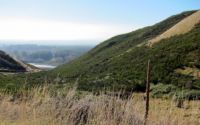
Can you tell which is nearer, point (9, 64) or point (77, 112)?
point (77, 112)

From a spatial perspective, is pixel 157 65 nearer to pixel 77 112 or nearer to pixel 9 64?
pixel 77 112

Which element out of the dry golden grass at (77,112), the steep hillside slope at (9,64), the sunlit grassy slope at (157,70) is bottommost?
the steep hillside slope at (9,64)

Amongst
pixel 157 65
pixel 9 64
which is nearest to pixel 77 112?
pixel 157 65

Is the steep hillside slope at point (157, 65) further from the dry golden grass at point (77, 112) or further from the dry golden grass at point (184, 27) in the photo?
the dry golden grass at point (77, 112)

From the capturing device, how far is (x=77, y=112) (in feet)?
29.5

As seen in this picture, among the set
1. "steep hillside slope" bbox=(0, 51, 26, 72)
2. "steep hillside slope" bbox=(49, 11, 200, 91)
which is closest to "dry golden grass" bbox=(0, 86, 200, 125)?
"steep hillside slope" bbox=(49, 11, 200, 91)

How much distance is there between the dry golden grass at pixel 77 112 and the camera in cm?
810

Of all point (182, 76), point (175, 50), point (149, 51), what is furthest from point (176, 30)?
point (182, 76)

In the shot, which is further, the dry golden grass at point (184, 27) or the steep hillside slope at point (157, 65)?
the dry golden grass at point (184, 27)

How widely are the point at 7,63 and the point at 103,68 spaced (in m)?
48.5

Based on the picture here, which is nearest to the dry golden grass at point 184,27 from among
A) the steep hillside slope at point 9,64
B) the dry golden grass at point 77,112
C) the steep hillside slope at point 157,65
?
the steep hillside slope at point 157,65

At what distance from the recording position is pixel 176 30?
208 ft

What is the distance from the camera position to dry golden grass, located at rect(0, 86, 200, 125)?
810 cm

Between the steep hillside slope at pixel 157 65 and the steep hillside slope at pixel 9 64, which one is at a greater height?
the steep hillside slope at pixel 157 65
